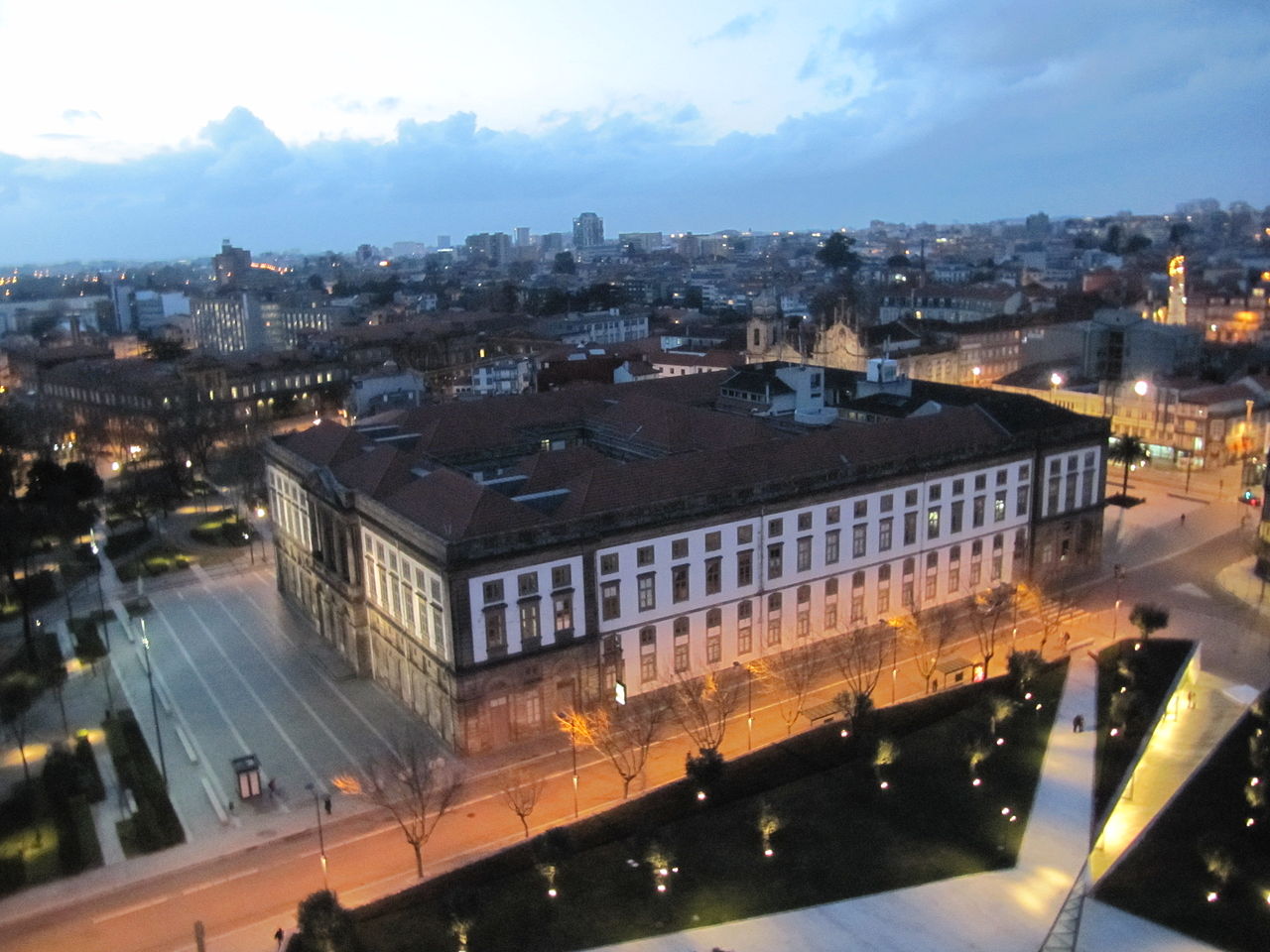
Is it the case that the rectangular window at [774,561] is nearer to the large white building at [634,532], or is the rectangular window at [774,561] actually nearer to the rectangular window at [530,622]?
the large white building at [634,532]

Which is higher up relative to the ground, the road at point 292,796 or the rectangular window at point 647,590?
the rectangular window at point 647,590

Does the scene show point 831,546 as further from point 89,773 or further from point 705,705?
point 89,773

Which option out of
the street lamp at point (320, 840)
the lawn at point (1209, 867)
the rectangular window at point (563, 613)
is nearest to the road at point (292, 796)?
the street lamp at point (320, 840)

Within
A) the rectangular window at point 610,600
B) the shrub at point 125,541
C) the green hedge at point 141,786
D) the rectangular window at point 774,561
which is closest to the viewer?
the green hedge at point 141,786

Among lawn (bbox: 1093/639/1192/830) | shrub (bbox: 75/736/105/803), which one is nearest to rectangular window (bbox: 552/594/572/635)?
shrub (bbox: 75/736/105/803)

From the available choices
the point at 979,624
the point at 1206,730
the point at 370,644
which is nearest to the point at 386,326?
the point at 370,644

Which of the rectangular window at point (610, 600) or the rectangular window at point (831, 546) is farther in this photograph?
the rectangular window at point (831, 546)
